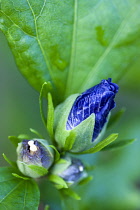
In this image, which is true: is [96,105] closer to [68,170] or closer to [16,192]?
[68,170]

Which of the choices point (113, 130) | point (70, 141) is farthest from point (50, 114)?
point (113, 130)

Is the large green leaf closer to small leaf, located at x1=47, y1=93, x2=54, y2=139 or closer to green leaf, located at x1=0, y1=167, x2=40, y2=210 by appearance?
small leaf, located at x1=47, y1=93, x2=54, y2=139

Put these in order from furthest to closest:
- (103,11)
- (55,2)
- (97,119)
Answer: (103,11)
(55,2)
(97,119)

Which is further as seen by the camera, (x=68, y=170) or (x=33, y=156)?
(x=68, y=170)

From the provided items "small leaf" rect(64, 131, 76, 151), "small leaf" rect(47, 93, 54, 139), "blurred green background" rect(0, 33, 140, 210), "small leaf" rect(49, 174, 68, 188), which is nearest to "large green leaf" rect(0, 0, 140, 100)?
"small leaf" rect(47, 93, 54, 139)

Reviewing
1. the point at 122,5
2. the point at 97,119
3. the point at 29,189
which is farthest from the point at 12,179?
the point at 122,5

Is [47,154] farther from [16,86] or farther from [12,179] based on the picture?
[16,86]
